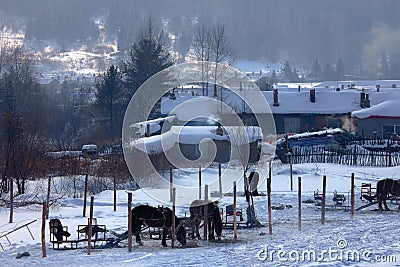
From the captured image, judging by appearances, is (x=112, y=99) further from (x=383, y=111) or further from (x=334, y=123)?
(x=383, y=111)

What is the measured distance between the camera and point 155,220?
15.5 m

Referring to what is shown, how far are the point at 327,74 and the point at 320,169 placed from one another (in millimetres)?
123283

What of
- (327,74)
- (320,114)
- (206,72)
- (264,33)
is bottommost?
(320,114)

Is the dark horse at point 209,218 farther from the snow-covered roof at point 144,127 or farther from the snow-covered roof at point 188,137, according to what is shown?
the snow-covered roof at point 144,127

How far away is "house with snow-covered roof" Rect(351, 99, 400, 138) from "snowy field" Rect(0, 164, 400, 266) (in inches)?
801

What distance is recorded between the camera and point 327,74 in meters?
148

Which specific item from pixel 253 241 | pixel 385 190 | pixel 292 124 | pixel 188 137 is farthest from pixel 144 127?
pixel 253 241

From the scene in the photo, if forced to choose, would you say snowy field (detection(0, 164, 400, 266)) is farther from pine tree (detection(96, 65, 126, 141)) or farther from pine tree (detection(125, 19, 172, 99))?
pine tree (detection(125, 19, 172, 99))

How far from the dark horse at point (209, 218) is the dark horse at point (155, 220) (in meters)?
0.45

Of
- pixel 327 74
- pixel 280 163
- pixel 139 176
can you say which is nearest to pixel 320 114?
pixel 280 163

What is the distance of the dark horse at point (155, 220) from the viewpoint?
15.3 m

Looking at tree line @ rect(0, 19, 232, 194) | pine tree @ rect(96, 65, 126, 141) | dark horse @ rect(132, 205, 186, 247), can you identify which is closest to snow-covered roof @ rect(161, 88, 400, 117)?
tree line @ rect(0, 19, 232, 194)

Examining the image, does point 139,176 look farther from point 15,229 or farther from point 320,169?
point 15,229

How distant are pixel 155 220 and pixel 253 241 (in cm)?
223
